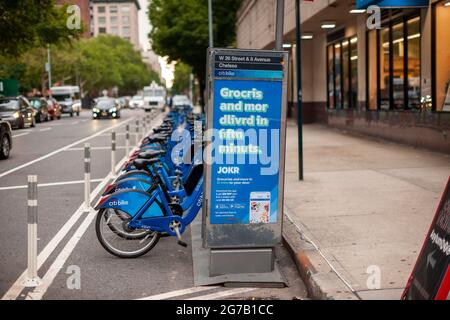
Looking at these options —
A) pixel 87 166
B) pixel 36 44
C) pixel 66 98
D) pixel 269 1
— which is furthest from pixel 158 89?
pixel 87 166

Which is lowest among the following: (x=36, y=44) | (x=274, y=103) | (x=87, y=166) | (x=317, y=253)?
(x=317, y=253)

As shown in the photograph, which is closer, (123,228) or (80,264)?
(80,264)

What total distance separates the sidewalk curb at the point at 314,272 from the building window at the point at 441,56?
8.73 meters

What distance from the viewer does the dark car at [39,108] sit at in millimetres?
41219

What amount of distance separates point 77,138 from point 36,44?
38.7 feet

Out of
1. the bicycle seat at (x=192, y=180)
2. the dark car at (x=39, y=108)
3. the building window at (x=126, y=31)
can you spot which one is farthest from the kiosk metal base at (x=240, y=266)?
the building window at (x=126, y=31)

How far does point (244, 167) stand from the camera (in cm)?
616

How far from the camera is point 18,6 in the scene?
26.9 metres

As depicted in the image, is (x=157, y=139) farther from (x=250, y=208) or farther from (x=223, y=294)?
(x=223, y=294)

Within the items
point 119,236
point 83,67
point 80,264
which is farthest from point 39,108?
point 83,67

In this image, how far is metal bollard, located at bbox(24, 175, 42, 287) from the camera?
585cm

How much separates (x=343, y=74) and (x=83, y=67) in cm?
6732

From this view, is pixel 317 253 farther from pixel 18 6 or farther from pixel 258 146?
pixel 18 6

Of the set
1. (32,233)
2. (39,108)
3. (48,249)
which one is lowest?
(48,249)
